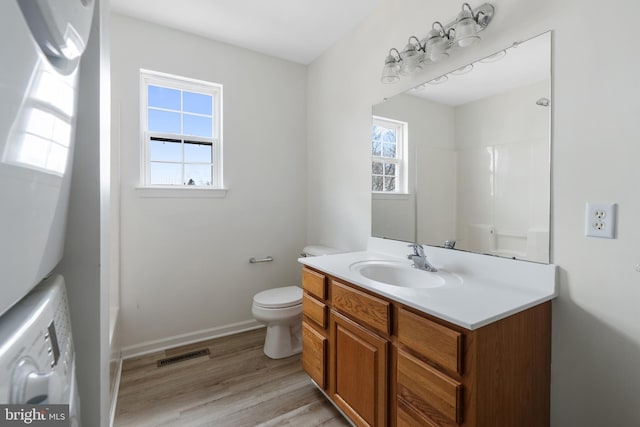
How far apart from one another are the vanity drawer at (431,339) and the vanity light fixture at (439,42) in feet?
4.22

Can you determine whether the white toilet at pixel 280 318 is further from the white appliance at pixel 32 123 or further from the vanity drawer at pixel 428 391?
the white appliance at pixel 32 123

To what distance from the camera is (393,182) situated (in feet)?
6.57

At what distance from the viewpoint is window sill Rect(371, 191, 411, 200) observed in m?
1.92

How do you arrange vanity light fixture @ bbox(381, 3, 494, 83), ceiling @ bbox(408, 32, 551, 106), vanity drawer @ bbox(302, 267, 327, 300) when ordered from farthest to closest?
vanity drawer @ bbox(302, 267, 327, 300)
vanity light fixture @ bbox(381, 3, 494, 83)
ceiling @ bbox(408, 32, 551, 106)

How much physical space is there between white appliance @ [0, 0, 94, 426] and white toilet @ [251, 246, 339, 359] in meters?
1.65


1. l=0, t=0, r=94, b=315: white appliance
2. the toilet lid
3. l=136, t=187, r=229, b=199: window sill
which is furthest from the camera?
l=136, t=187, r=229, b=199: window sill

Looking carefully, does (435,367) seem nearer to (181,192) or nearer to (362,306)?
(362,306)

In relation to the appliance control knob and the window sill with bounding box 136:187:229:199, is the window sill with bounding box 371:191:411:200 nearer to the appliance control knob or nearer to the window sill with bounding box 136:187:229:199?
the window sill with bounding box 136:187:229:199

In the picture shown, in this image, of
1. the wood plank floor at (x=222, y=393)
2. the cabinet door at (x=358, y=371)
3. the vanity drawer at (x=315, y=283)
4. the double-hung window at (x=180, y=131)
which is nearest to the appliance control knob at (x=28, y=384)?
the cabinet door at (x=358, y=371)

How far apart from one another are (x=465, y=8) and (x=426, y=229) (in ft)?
3.93

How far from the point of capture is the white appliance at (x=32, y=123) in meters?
0.29

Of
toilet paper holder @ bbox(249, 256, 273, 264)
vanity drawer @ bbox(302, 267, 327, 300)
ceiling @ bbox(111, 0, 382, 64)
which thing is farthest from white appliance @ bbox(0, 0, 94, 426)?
toilet paper holder @ bbox(249, 256, 273, 264)

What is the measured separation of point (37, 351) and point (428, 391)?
1.13 metres

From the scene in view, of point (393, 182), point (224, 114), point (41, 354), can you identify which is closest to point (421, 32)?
point (393, 182)
